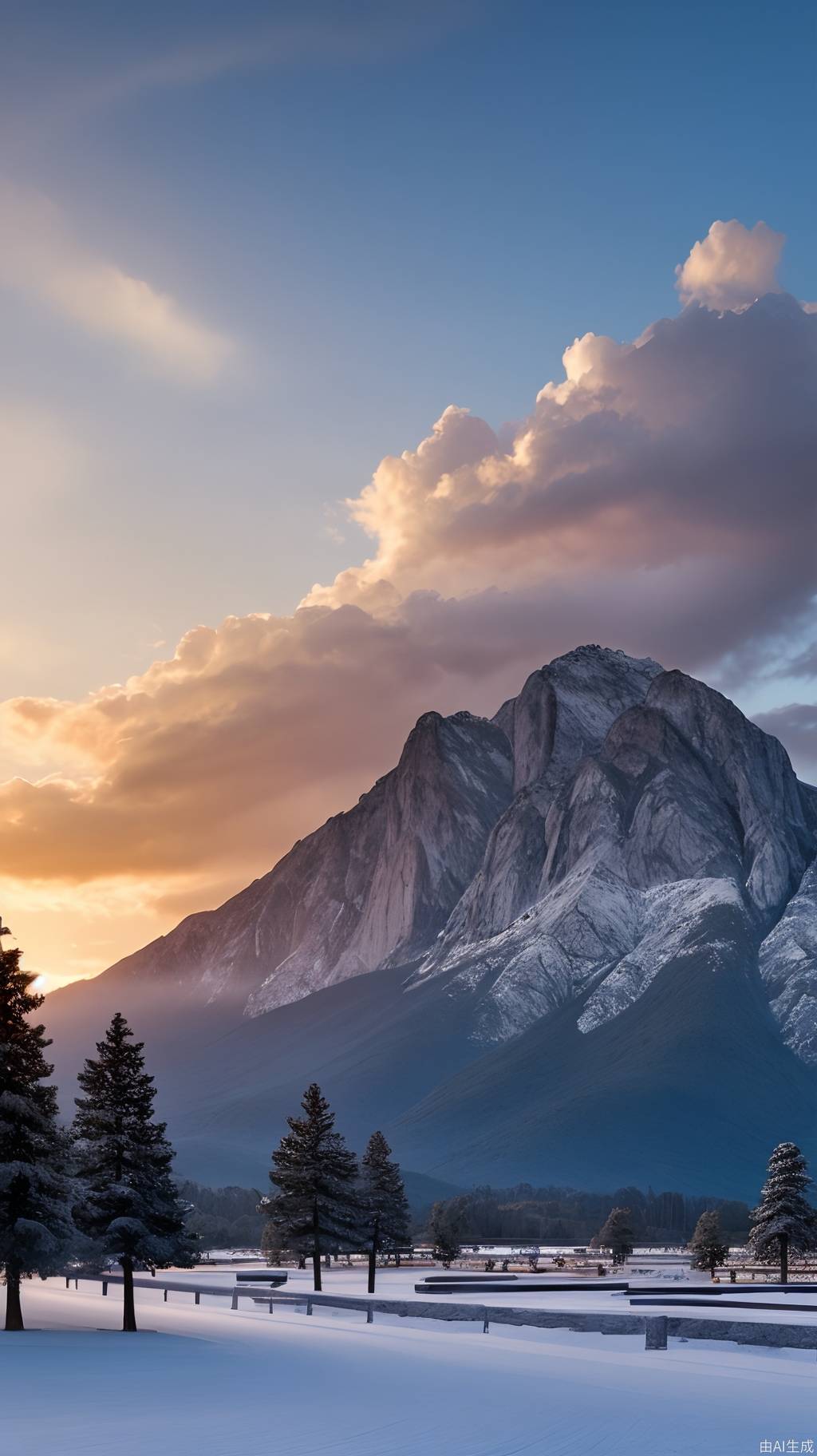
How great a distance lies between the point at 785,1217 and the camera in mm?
89938

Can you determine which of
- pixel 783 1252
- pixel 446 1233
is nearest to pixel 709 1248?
pixel 783 1252

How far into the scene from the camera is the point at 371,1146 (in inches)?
3826

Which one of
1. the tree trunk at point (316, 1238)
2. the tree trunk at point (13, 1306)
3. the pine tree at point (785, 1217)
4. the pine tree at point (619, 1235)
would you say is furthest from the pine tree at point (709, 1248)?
the tree trunk at point (13, 1306)

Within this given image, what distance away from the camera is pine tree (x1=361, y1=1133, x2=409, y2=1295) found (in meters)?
89.8

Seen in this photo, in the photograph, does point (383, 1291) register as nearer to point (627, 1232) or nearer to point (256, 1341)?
point (256, 1341)

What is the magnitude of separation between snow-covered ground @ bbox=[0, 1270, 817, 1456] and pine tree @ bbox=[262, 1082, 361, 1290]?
90.8 ft

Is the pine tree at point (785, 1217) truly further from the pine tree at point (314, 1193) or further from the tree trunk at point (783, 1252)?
the pine tree at point (314, 1193)

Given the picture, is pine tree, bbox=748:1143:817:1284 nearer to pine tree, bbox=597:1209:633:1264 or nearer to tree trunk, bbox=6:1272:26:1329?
Answer: pine tree, bbox=597:1209:633:1264

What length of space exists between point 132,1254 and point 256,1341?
726cm

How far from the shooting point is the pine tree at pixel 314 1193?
83.4m

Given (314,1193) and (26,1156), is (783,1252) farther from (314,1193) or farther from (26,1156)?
(26,1156)

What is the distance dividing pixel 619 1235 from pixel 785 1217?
51904 millimetres

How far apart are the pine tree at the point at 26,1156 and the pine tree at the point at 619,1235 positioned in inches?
3676

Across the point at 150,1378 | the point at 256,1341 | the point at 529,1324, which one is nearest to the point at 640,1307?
the point at 529,1324
